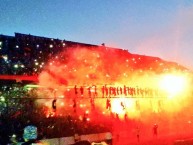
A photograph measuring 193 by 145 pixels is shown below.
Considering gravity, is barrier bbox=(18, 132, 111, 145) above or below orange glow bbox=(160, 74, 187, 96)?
below

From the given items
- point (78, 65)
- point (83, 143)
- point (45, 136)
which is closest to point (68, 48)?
point (78, 65)

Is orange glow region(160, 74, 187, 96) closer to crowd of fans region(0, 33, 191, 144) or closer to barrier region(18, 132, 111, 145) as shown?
crowd of fans region(0, 33, 191, 144)

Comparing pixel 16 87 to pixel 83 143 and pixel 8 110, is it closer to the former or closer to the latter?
pixel 8 110

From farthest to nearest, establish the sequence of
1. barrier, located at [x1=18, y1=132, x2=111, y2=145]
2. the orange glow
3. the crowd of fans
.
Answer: the orange glow < the crowd of fans < barrier, located at [x1=18, y1=132, x2=111, y2=145]

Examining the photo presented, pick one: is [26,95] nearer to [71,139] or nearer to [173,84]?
[71,139]

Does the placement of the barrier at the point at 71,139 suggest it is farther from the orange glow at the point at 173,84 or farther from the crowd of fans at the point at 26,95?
the orange glow at the point at 173,84

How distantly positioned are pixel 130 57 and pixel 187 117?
33.3ft

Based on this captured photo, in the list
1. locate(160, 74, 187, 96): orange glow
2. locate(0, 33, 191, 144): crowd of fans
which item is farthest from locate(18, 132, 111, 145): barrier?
locate(160, 74, 187, 96): orange glow

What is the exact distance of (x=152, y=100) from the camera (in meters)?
24.7

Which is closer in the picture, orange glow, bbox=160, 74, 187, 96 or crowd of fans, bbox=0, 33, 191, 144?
crowd of fans, bbox=0, 33, 191, 144

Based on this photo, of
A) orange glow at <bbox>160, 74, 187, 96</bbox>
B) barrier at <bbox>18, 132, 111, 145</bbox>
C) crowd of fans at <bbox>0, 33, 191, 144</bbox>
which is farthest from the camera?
orange glow at <bbox>160, 74, 187, 96</bbox>

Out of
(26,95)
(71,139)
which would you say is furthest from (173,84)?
(26,95)

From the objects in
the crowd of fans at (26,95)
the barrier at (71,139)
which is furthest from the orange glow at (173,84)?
the barrier at (71,139)

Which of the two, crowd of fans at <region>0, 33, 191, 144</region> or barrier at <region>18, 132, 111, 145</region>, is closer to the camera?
barrier at <region>18, 132, 111, 145</region>
